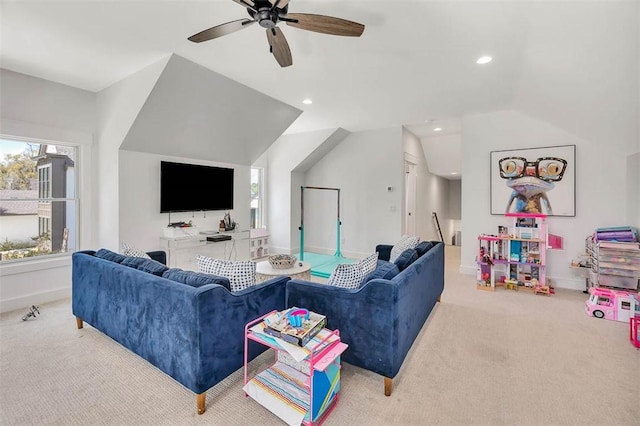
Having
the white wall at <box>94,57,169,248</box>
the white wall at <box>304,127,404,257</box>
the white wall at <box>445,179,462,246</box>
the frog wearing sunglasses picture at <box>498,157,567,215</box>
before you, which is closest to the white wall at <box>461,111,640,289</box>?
the frog wearing sunglasses picture at <box>498,157,567,215</box>

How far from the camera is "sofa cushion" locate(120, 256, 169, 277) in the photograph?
225cm

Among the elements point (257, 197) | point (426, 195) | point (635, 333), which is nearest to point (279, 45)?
point (635, 333)

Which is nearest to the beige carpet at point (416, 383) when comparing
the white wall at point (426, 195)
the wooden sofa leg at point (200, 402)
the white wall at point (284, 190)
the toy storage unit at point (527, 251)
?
the wooden sofa leg at point (200, 402)

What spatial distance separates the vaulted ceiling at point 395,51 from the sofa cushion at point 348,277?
1.99m

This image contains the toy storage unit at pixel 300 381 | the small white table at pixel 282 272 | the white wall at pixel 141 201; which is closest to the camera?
the toy storage unit at pixel 300 381

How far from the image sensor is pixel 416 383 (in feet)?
6.94

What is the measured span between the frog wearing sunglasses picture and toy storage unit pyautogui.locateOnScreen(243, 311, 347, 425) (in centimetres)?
413

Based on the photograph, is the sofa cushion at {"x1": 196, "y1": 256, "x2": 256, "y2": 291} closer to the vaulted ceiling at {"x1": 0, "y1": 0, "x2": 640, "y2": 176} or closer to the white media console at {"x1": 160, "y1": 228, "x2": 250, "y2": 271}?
the vaulted ceiling at {"x1": 0, "y1": 0, "x2": 640, "y2": 176}

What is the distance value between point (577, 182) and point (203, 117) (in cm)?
534

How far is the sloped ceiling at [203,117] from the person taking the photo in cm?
341

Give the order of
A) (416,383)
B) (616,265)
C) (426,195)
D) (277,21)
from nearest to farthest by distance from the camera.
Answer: (277,21)
(416,383)
(616,265)
(426,195)

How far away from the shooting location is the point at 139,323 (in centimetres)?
214

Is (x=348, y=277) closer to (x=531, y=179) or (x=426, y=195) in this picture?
(x=531, y=179)

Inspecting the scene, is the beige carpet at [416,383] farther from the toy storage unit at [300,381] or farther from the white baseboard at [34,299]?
the white baseboard at [34,299]
